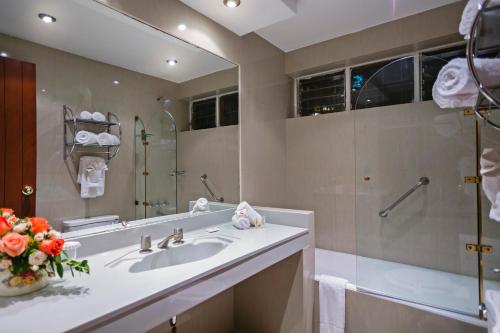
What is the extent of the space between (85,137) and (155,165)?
45 cm

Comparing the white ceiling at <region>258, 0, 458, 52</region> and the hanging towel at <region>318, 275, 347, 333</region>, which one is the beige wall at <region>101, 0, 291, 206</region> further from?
the hanging towel at <region>318, 275, 347, 333</region>

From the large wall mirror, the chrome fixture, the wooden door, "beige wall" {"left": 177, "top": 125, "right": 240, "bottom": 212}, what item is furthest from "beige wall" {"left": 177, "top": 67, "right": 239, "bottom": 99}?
the chrome fixture

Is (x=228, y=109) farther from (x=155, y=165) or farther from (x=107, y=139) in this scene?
(x=107, y=139)

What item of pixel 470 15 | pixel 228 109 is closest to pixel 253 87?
pixel 228 109

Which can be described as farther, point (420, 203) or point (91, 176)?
point (420, 203)

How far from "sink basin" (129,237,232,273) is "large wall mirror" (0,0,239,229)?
31 cm

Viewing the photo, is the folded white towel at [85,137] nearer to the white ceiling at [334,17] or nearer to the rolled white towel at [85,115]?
the rolled white towel at [85,115]

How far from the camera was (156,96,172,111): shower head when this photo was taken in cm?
184

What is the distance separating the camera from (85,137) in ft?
4.75

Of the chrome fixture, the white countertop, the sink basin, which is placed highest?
the chrome fixture

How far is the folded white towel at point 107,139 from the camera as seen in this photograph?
152cm

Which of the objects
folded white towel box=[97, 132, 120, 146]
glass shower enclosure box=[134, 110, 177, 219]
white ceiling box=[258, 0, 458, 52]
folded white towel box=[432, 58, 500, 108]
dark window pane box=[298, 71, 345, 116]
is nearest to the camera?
folded white towel box=[432, 58, 500, 108]

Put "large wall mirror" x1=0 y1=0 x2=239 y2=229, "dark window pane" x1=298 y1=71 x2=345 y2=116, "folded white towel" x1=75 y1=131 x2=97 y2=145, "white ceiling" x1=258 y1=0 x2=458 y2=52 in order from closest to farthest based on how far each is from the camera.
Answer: "large wall mirror" x1=0 y1=0 x2=239 y2=229 < "folded white towel" x1=75 y1=131 x2=97 y2=145 < "white ceiling" x1=258 y1=0 x2=458 y2=52 < "dark window pane" x1=298 y1=71 x2=345 y2=116

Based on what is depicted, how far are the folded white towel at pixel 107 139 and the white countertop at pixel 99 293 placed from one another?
23.3 inches
